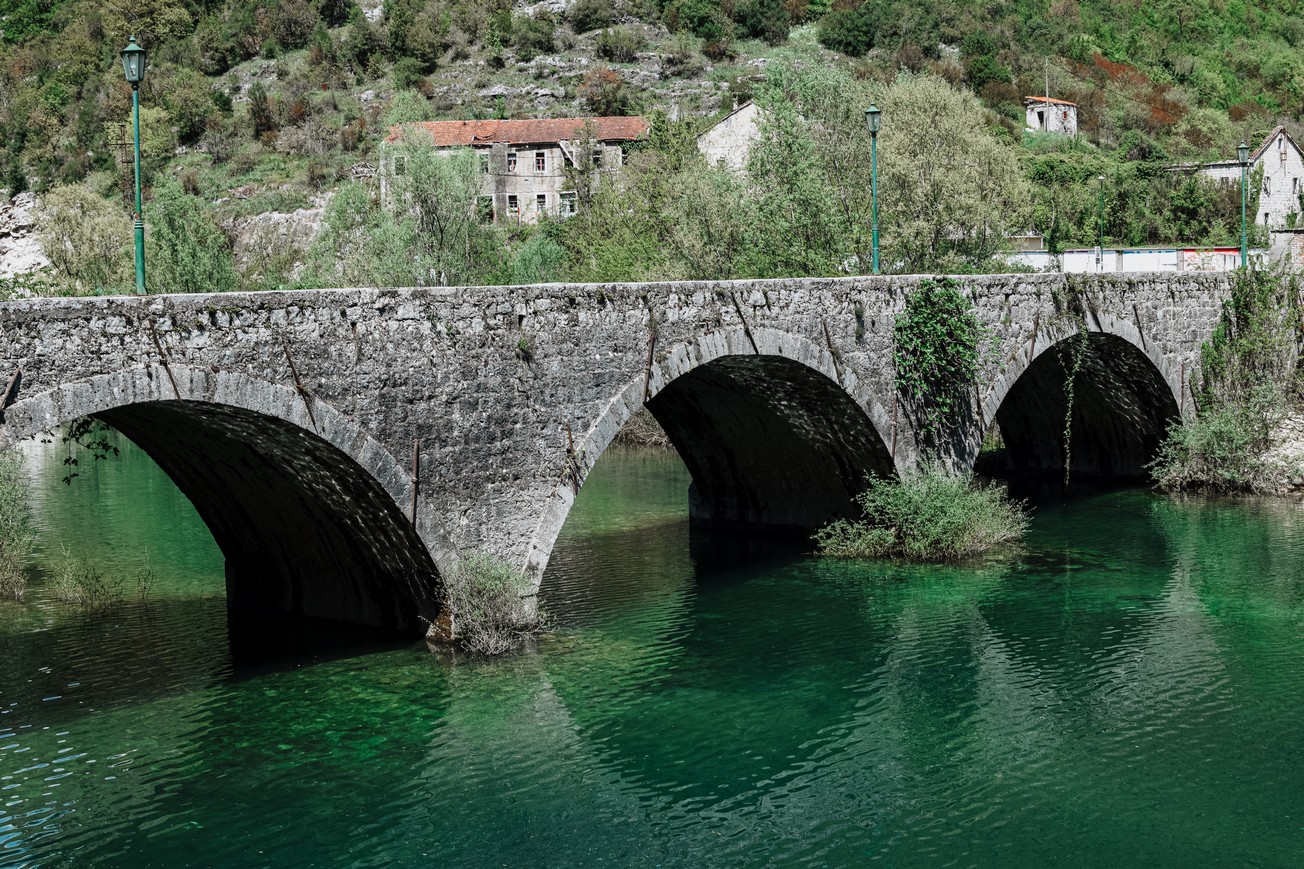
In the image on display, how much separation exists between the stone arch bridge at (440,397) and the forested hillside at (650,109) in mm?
7956

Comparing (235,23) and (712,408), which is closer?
(712,408)

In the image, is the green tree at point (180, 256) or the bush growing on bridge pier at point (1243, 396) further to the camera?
the green tree at point (180, 256)

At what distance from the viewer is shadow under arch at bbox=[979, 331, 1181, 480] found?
25812 mm

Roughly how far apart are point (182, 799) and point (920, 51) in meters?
66.4

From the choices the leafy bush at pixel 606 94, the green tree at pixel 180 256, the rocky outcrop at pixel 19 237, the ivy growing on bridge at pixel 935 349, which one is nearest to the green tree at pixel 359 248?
the green tree at pixel 180 256

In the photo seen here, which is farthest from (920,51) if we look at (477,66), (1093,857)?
(1093,857)

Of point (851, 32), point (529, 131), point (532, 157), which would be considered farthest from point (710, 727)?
point (851, 32)

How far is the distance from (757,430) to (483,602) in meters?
7.99

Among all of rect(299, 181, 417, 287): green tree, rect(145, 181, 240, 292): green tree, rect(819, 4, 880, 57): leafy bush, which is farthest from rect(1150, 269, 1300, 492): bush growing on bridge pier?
rect(819, 4, 880, 57): leafy bush

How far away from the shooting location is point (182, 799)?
11648mm

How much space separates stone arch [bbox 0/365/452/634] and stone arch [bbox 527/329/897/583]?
1752mm

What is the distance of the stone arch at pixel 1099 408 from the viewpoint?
83.0 ft

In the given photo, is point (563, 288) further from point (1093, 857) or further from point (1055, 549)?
point (1055, 549)

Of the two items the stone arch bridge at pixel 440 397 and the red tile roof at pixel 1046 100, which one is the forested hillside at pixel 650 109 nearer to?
the red tile roof at pixel 1046 100
